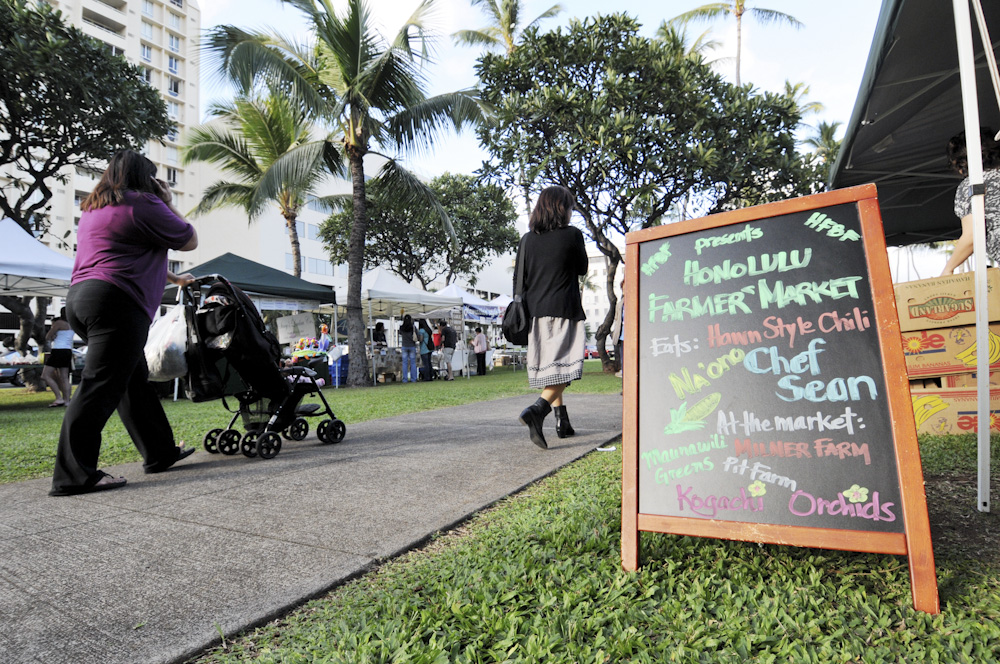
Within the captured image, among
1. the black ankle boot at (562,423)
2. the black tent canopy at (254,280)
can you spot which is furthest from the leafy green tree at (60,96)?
the black ankle boot at (562,423)

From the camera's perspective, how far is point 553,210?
418cm

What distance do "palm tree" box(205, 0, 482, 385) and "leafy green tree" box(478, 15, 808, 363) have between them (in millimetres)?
1297

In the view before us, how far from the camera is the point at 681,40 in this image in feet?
44.3

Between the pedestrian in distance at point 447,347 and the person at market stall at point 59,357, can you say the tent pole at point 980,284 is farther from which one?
the pedestrian in distance at point 447,347

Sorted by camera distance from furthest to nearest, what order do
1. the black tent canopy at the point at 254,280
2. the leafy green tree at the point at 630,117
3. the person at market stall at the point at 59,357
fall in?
the leafy green tree at the point at 630,117 < the black tent canopy at the point at 254,280 < the person at market stall at the point at 59,357

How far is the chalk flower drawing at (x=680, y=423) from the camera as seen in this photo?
1.99m

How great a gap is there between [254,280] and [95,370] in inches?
353

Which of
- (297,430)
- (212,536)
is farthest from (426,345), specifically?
(212,536)

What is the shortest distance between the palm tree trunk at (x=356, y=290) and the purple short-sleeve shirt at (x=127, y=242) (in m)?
10.1

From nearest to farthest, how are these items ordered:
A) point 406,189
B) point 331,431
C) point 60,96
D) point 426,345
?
1. point 331,431
2. point 60,96
3. point 406,189
4. point 426,345

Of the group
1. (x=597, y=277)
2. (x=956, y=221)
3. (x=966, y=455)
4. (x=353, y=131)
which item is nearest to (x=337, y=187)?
(x=353, y=131)

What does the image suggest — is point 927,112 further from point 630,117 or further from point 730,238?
point 630,117

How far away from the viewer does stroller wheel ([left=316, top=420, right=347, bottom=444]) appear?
182 inches

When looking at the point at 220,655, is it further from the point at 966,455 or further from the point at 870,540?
the point at 966,455
